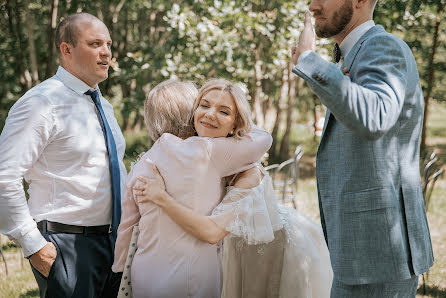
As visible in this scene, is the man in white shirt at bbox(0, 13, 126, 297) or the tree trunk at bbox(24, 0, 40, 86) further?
the tree trunk at bbox(24, 0, 40, 86)

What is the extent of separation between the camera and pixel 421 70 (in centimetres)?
1370

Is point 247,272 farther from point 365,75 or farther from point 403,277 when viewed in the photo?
point 365,75

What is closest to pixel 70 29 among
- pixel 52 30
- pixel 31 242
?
pixel 31 242

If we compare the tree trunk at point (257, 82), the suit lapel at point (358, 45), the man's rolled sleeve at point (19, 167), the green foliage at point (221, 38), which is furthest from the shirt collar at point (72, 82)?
the tree trunk at point (257, 82)

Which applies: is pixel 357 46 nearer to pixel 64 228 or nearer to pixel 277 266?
pixel 277 266

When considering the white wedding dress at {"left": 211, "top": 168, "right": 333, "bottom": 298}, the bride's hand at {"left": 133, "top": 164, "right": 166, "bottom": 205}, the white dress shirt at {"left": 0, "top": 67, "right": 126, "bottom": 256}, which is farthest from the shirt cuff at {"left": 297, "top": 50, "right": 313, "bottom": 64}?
the white dress shirt at {"left": 0, "top": 67, "right": 126, "bottom": 256}

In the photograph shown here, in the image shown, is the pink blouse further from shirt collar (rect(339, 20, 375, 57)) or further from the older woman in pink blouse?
shirt collar (rect(339, 20, 375, 57))

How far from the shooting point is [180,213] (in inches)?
95.6

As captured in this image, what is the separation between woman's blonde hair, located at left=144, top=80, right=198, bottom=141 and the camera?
8.63 ft

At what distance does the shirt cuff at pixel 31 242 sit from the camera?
8.78ft

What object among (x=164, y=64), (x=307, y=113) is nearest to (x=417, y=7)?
(x=164, y=64)

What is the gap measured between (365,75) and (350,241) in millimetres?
641

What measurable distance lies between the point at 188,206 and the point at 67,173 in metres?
0.77

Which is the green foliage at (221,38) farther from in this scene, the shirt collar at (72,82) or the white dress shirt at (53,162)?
the white dress shirt at (53,162)
